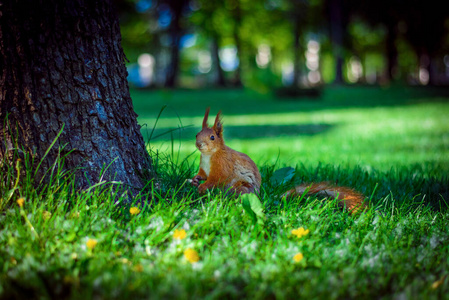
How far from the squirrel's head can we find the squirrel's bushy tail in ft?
1.80

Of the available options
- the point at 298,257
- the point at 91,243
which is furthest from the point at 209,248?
the point at 91,243

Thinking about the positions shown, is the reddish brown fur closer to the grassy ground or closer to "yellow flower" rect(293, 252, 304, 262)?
the grassy ground

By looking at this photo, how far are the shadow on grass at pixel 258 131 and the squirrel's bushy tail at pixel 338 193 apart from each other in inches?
172

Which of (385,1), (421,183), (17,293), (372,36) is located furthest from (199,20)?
(17,293)

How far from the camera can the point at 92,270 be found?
5.31 feet

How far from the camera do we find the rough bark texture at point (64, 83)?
2123mm

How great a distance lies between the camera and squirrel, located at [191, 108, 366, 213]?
2.40m

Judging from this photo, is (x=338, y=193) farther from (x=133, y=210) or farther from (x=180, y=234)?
(x=133, y=210)

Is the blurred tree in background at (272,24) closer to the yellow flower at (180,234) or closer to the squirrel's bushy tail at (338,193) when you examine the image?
the squirrel's bushy tail at (338,193)

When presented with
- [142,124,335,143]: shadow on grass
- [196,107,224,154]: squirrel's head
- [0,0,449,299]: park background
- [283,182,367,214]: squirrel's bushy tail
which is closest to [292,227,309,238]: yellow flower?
[0,0,449,299]: park background

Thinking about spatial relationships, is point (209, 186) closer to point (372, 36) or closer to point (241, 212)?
point (241, 212)

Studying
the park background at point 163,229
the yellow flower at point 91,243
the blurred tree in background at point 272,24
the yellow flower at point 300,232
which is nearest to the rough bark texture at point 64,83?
the park background at point 163,229

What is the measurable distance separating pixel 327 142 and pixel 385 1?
22.1 m

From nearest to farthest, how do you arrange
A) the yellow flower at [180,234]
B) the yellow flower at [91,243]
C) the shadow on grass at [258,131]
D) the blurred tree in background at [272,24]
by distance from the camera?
the yellow flower at [91,243], the yellow flower at [180,234], the shadow on grass at [258,131], the blurred tree in background at [272,24]
